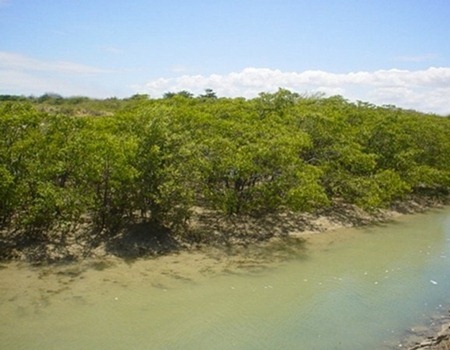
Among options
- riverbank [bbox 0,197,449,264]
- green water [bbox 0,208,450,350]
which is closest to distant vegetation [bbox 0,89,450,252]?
riverbank [bbox 0,197,449,264]

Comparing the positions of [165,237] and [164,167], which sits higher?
[164,167]

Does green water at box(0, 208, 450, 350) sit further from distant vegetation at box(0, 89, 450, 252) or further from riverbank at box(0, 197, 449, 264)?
distant vegetation at box(0, 89, 450, 252)

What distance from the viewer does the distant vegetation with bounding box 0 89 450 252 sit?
60.1ft

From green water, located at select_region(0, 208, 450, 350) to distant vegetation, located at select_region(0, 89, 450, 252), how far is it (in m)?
2.52

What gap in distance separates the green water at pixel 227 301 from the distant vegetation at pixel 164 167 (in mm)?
2518

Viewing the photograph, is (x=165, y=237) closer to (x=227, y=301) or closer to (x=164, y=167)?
(x=164, y=167)

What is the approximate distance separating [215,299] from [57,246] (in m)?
7.30

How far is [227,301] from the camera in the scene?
1548 centimetres

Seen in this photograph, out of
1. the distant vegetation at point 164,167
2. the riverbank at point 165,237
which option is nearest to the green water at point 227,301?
the riverbank at point 165,237

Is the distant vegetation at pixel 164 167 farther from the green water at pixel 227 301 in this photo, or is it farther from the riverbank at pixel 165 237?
the green water at pixel 227 301

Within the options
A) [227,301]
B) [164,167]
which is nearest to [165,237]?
[164,167]

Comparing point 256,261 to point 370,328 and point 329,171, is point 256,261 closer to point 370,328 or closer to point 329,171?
point 370,328

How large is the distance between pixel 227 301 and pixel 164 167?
6.75 meters

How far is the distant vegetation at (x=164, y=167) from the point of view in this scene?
18.3 meters
